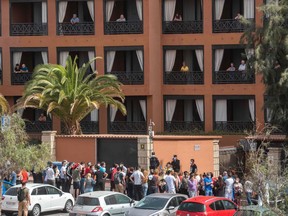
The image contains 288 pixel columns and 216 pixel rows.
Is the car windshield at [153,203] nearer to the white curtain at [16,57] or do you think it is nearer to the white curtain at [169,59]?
the white curtain at [169,59]

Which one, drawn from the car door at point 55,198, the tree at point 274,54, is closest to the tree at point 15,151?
the car door at point 55,198

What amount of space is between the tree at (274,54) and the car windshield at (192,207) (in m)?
8.66

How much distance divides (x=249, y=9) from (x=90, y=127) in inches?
486

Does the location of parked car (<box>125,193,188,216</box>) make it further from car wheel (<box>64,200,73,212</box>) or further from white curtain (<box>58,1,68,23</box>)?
white curtain (<box>58,1,68,23</box>)

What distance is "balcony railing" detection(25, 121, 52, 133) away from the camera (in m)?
48.1

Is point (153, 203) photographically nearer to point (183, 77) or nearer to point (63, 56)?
point (183, 77)

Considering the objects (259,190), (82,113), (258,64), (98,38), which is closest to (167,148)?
(82,113)

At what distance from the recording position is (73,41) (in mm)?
47031

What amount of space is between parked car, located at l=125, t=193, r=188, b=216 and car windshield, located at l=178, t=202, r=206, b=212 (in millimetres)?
507

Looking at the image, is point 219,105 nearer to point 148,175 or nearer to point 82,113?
point 82,113

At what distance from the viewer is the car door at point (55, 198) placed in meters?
29.6

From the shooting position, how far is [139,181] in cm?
3138

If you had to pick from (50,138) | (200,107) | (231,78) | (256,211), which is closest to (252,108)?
(231,78)

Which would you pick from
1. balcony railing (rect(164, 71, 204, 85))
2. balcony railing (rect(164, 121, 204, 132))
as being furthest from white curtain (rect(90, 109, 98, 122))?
balcony railing (rect(164, 71, 204, 85))
